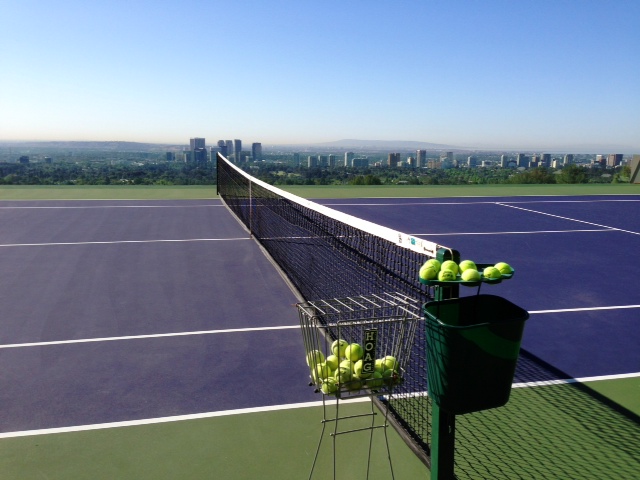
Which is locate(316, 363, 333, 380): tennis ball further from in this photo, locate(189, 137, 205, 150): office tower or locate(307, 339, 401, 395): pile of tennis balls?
locate(189, 137, 205, 150): office tower

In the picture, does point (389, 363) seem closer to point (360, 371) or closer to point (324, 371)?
point (360, 371)

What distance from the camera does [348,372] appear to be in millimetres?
3500

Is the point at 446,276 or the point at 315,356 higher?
the point at 446,276

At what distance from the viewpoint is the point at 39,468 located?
4.26 m

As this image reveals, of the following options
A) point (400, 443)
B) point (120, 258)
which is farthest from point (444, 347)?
point (120, 258)

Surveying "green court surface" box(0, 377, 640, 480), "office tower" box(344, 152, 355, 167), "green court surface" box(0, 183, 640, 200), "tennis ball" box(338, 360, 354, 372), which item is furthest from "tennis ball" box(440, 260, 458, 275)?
"office tower" box(344, 152, 355, 167)

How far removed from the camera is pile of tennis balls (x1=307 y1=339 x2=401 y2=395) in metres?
3.47

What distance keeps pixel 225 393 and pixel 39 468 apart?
5.86 feet

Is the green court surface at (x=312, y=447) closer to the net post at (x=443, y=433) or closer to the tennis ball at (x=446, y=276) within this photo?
the net post at (x=443, y=433)

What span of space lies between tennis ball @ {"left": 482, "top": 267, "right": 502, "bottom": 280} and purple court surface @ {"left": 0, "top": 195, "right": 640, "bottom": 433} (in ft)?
9.25

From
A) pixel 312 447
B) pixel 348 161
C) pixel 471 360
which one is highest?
pixel 471 360

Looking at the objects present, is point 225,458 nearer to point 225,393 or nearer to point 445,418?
point 225,393

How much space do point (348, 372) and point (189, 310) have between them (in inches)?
205

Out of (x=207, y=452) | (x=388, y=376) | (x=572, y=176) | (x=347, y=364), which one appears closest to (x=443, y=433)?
(x=388, y=376)
